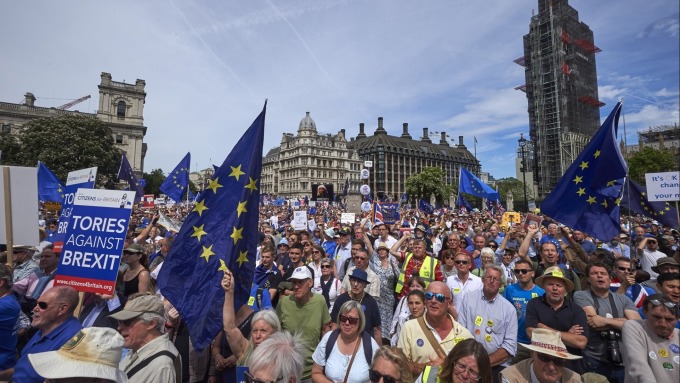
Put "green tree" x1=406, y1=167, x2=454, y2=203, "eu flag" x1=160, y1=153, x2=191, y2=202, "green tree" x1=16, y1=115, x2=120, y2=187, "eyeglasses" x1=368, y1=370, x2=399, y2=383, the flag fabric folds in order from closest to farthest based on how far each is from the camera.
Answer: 1. "eyeglasses" x1=368, y1=370, x2=399, y2=383
2. "eu flag" x1=160, y1=153, x2=191, y2=202
3. the flag fabric folds
4. "green tree" x1=16, y1=115, x2=120, y2=187
5. "green tree" x1=406, y1=167, x2=454, y2=203

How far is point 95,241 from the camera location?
14.3 ft

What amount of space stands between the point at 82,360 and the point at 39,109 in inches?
3062

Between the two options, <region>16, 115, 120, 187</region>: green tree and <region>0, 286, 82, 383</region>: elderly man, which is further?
<region>16, 115, 120, 187</region>: green tree

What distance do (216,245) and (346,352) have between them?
1.81 meters

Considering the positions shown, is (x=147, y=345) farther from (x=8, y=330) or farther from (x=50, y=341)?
(x=8, y=330)

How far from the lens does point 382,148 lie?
109812 mm

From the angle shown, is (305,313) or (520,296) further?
(520,296)

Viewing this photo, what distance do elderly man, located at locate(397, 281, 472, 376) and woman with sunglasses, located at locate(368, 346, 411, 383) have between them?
63 cm

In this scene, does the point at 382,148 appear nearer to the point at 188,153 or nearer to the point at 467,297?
the point at 188,153

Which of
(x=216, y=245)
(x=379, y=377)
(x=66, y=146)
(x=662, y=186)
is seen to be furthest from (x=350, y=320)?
(x=66, y=146)

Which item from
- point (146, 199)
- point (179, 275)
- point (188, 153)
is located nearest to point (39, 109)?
point (146, 199)

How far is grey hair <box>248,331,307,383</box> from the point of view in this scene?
264 centimetres

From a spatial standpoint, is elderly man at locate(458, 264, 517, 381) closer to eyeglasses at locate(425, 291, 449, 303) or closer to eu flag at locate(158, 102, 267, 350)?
eyeglasses at locate(425, 291, 449, 303)

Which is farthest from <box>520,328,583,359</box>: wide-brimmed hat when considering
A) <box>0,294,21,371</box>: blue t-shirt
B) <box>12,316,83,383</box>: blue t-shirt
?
<box>0,294,21,371</box>: blue t-shirt
